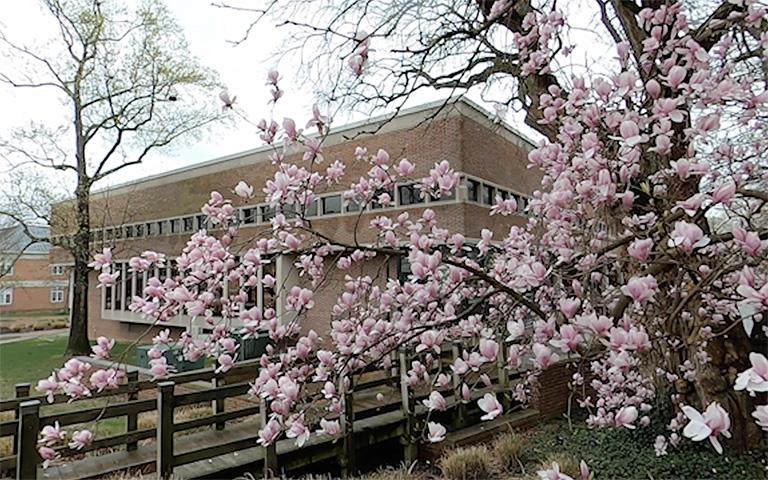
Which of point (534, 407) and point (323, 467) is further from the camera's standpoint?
point (534, 407)

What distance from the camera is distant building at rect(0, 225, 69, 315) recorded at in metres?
9.57

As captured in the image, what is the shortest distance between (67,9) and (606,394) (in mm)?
11234

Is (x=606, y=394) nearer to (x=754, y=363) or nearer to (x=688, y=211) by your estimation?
(x=688, y=211)

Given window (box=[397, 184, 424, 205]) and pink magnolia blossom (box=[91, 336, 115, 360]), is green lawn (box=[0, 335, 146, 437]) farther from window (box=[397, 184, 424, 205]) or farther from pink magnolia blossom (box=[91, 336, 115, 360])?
window (box=[397, 184, 424, 205])

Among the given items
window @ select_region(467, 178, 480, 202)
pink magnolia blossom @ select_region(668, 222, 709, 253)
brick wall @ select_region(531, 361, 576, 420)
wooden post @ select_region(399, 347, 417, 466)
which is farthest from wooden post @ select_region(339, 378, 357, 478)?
window @ select_region(467, 178, 480, 202)

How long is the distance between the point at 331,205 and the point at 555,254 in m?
7.75

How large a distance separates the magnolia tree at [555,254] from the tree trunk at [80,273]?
9.56 metres

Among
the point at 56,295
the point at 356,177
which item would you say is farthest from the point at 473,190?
the point at 56,295

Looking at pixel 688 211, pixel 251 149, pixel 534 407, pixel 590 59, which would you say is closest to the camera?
pixel 688 211

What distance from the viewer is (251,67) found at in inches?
129

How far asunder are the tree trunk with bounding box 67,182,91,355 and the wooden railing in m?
7.17

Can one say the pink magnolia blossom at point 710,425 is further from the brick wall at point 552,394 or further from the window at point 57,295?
the window at point 57,295

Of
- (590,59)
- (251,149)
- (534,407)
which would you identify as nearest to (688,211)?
(590,59)

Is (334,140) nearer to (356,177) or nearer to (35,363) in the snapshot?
(356,177)
